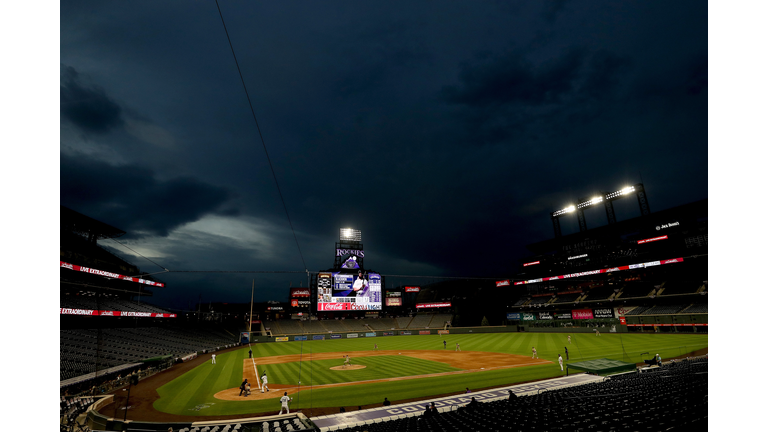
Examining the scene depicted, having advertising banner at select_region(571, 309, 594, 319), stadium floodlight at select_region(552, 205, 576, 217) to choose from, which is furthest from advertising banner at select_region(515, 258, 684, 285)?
stadium floodlight at select_region(552, 205, 576, 217)

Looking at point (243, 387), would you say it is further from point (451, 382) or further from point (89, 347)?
point (89, 347)

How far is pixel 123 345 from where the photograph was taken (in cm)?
3950

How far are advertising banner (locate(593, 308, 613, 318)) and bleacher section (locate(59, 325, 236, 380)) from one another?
6716 cm

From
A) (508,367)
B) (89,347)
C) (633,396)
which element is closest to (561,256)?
(508,367)

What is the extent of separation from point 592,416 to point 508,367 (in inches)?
789

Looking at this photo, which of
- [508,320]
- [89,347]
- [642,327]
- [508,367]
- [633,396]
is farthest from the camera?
[508,320]

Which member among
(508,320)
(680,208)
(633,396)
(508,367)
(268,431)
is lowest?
(508,320)

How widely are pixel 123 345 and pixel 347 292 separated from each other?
112 ft

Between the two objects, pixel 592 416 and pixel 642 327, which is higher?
pixel 592 416

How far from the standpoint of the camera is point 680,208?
6166cm

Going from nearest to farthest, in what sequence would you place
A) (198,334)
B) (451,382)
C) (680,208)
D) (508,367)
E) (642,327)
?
(451,382)
(508,367)
(642,327)
(198,334)
(680,208)

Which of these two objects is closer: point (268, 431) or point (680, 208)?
point (268, 431)

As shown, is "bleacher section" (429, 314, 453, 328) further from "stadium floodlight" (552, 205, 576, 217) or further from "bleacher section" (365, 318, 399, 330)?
"stadium floodlight" (552, 205, 576, 217)

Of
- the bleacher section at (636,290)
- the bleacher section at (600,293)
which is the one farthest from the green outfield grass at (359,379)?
the bleacher section at (600,293)
